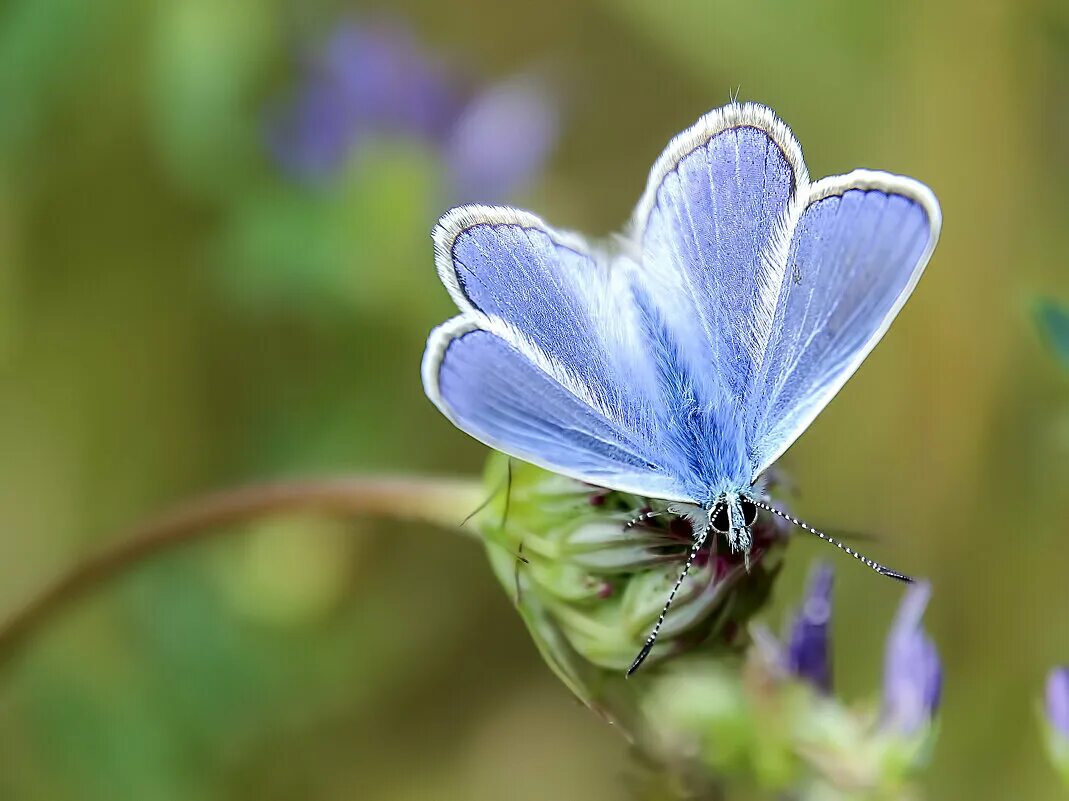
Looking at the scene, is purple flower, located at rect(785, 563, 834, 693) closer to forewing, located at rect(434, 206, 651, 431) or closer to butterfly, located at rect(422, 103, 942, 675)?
butterfly, located at rect(422, 103, 942, 675)

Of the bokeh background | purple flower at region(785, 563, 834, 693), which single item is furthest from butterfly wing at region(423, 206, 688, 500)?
the bokeh background

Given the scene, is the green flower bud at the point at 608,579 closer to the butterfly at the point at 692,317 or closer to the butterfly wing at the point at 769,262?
the butterfly at the point at 692,317

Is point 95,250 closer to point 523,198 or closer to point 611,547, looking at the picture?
point 523,198

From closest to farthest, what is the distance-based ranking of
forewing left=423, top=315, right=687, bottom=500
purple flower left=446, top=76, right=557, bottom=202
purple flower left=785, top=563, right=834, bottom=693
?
forewing left=423, top=315, right=687, bottom=500 → purple flower left=785, top=563, right=834, bottom=693 → purple flower left=446, top=76, right=557, bottom=202

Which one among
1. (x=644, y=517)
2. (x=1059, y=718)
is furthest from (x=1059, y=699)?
(x=644, y=517)

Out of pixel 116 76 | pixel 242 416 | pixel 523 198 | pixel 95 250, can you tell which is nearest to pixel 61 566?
pixel 242 416

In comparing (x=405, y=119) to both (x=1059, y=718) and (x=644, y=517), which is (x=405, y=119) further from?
(x=1059, y=718)
